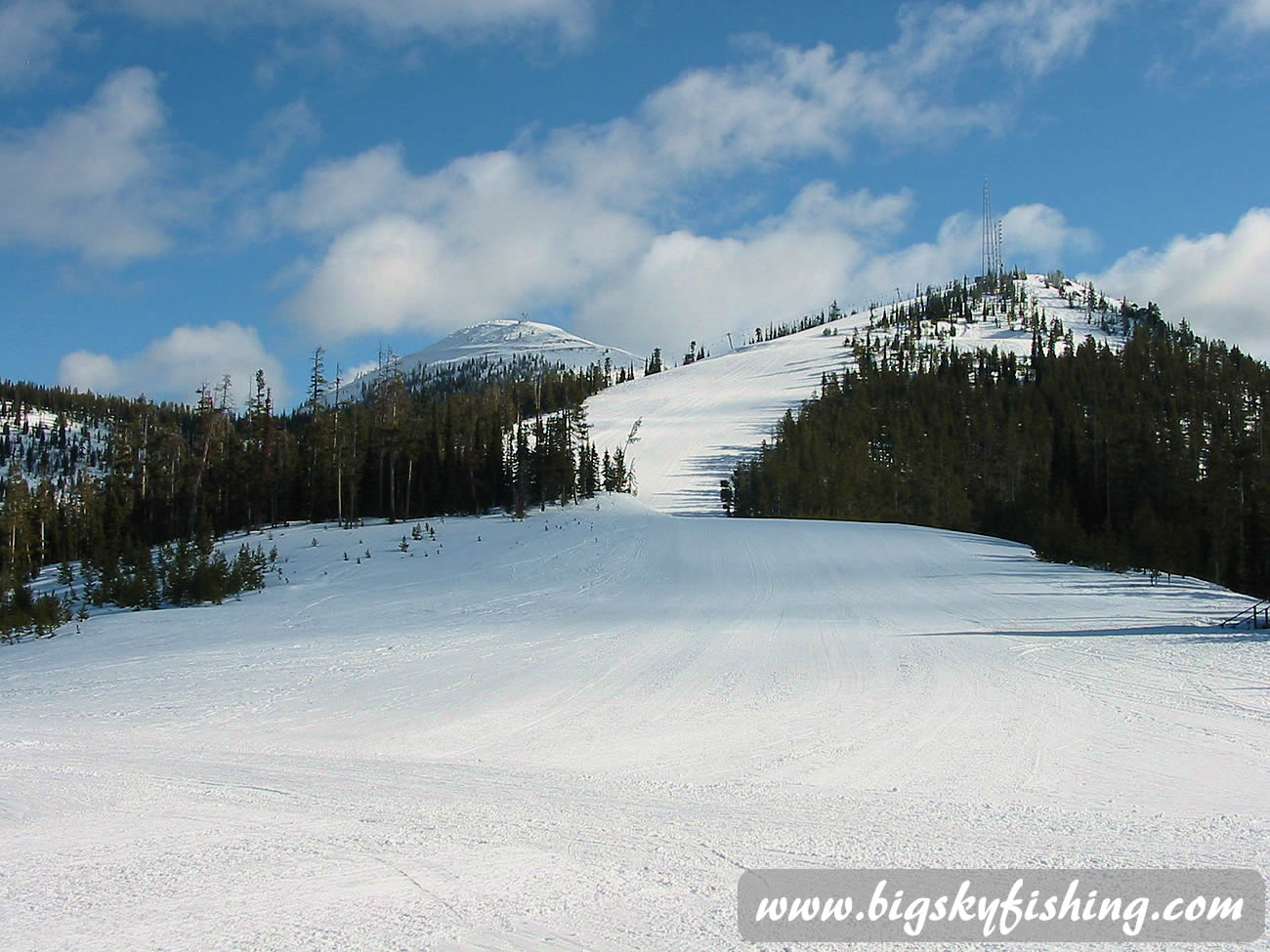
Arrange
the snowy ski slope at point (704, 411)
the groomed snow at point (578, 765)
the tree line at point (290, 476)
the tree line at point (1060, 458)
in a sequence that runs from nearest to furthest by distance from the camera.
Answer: the groomed snow at point (578, 765)
the tree line at point (1060, 458)
the tree line at point (290, 476)
the snowy ski slope at point (704, 411)

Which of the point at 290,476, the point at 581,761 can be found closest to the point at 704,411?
the point at 290,476

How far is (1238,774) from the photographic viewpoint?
6.29 m

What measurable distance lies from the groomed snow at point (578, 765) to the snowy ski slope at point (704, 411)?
66945 millimetres

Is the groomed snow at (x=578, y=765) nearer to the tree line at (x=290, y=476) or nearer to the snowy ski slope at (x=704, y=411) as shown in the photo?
the tree line at (x=290, y=476)

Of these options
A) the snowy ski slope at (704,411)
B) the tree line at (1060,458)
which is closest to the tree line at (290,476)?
the snowy ski slope at (704,411)

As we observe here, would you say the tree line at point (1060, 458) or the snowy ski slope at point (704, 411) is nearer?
the tree line at point (1060, 458)

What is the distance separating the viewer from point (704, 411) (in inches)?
5728

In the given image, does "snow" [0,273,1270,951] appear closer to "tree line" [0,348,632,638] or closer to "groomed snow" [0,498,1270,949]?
"groomed snow" [0,498,1270,949]

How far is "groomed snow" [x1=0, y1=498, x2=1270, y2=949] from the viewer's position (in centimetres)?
428

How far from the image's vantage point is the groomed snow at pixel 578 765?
4277 millimetres

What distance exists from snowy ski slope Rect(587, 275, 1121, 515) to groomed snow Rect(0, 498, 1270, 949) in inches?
2636

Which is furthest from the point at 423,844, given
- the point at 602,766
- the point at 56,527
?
the point at 56,527

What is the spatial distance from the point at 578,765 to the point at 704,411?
140 m

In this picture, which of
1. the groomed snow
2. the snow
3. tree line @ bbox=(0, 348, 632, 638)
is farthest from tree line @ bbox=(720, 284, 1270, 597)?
tree line @ bbox=(0, 348, 632, 638)
